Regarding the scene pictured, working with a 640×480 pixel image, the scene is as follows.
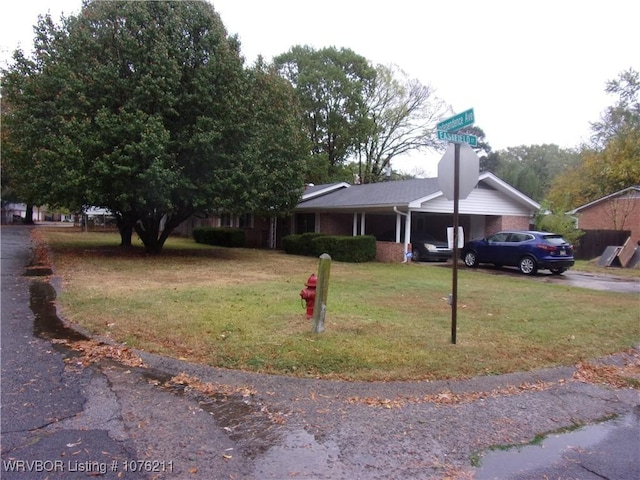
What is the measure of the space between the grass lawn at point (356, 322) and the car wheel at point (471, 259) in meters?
4.97

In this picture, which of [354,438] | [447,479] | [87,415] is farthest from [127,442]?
[447,479]

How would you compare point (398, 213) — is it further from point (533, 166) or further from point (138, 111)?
point (533, 166)

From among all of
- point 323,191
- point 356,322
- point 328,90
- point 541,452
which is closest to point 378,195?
point 323,191

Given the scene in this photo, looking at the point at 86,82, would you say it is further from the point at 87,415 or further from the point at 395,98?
the point at 395,98

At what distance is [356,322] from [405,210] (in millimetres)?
12053

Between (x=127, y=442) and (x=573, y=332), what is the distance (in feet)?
20.9

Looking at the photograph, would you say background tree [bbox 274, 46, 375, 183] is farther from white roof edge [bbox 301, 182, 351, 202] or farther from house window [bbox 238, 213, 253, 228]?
white roof edge [bbox 301, 182, 351, 202]

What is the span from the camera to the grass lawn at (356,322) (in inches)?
206

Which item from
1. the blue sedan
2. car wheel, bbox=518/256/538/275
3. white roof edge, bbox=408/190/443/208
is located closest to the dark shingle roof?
white roof edge, bbox=408/190/443/208

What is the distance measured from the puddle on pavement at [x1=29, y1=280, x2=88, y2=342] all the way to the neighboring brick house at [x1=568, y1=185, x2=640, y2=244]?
2599 centimetres

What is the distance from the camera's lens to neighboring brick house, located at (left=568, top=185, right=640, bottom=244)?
24.9 metres

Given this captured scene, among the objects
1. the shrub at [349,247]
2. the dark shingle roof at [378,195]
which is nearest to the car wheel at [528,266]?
the dark shingle roof at [378,195]

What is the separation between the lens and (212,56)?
1560 cm

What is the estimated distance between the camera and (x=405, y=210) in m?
18.4
